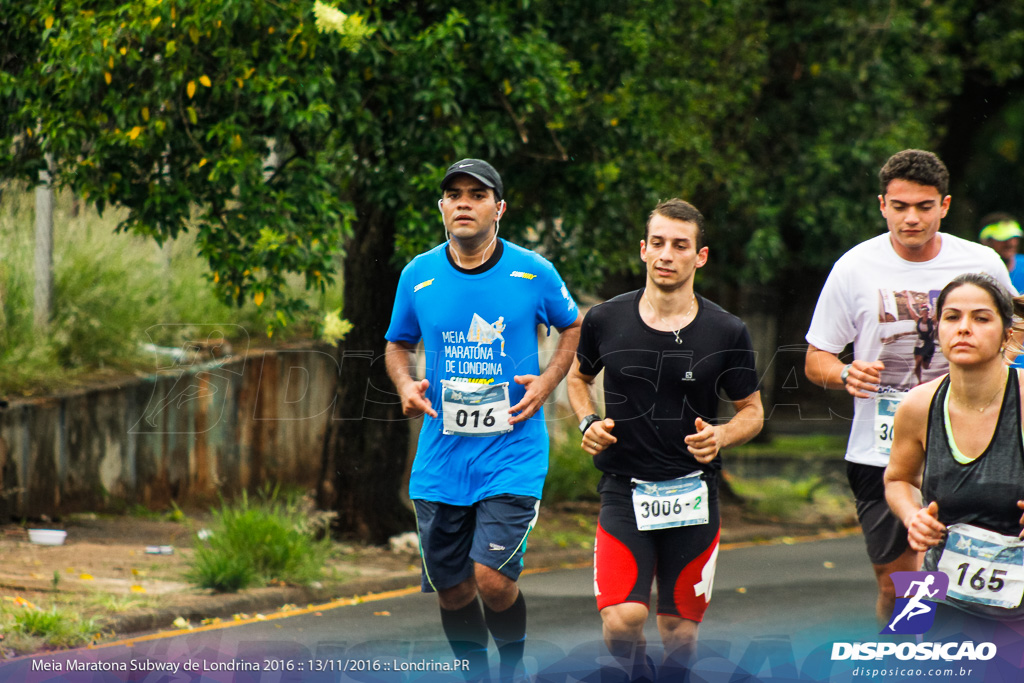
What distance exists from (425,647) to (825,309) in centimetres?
297

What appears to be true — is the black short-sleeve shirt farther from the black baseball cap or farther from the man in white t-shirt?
the black baseball cap

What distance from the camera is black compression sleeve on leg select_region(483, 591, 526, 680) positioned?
17.7ft

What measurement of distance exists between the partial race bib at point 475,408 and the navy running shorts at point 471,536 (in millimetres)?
316

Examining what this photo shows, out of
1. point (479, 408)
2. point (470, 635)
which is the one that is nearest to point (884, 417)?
point (479, 408)

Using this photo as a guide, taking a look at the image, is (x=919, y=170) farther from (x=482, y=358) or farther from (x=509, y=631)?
(x=509, y=631)

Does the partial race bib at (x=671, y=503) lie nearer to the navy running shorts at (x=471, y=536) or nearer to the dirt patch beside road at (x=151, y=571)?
the navy running shorts at (x=471, y=536)

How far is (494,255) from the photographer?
551 cm

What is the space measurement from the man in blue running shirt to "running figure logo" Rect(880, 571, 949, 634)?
1750 mm

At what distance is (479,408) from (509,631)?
1.02 m

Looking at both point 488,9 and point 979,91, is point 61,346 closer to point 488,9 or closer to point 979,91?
point 488,9

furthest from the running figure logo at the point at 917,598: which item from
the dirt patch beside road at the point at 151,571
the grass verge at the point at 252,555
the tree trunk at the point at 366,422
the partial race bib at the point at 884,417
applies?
the tree trunk at the point at 366,422

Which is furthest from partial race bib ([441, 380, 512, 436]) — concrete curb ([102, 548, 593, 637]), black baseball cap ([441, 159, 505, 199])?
concrete curb ([102, 548, 593, 637])

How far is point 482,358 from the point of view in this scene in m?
5.34

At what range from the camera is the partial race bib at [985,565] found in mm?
3945
